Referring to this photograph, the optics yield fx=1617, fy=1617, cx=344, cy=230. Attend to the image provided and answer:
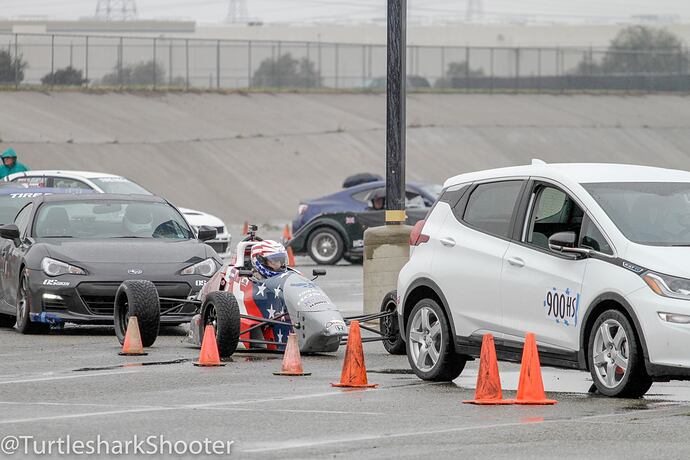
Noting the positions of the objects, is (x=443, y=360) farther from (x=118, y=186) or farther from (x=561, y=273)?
(x=118, y=186)

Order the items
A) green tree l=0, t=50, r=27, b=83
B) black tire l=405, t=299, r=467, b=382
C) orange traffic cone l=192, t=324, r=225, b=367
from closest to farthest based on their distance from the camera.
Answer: black tire l=405, t=299, r=467, b=382
orange traffic cone l=192, t=324, r=225, b=367
green tree l=0, t=50, r=27, b=83

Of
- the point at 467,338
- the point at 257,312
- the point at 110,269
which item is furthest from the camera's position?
the point at 110,269

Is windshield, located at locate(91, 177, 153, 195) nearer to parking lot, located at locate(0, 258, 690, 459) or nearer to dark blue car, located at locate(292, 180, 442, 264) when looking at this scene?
dark blue car, located at locate(292, 180, 442, 264)

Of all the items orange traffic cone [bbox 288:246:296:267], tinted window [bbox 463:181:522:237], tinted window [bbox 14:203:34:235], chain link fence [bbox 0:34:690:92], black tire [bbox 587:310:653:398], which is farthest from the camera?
chain link fence [bbox 0:34:690:92]

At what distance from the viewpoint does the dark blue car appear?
29.6 m

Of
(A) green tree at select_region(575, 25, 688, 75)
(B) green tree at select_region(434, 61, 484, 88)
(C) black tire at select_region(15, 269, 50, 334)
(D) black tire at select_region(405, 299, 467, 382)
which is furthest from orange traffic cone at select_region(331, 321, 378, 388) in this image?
(A) green tree at select_region(575, 25, 688, 75)

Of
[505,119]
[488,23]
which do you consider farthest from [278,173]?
[488,23]

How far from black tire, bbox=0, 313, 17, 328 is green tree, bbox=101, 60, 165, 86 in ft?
151

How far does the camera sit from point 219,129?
6066cm

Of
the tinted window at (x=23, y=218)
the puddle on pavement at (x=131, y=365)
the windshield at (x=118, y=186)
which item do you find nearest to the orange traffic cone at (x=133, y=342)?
the puddle on pavement at (x=131, y=365)

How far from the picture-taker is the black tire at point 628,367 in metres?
11.2

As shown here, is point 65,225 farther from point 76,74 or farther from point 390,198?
point 76,74

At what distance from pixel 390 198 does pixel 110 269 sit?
350 cm

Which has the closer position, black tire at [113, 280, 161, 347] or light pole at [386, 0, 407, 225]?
black tire at [113, 280, 161, 347]
